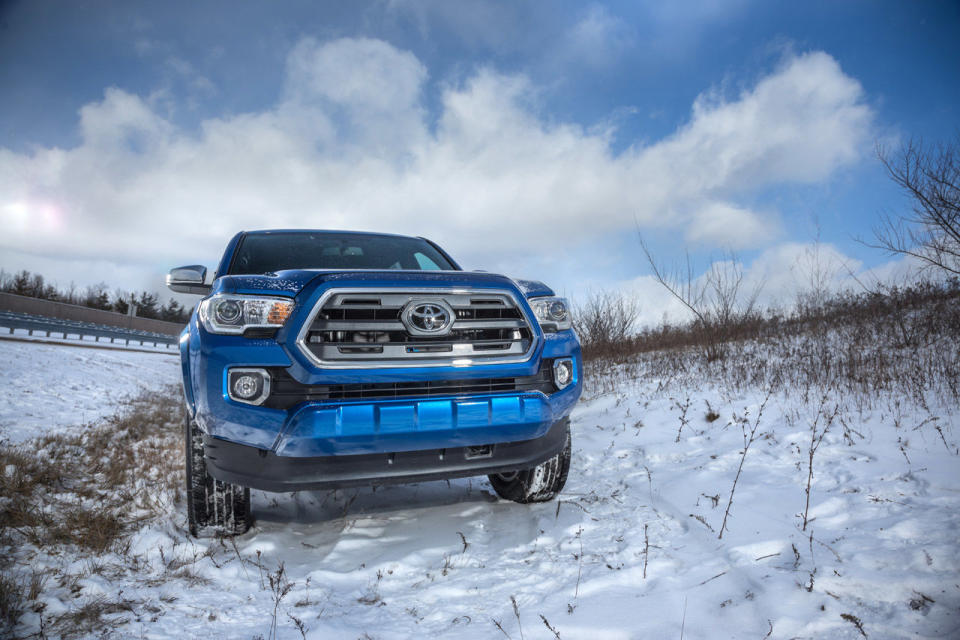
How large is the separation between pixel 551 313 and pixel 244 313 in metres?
1.53

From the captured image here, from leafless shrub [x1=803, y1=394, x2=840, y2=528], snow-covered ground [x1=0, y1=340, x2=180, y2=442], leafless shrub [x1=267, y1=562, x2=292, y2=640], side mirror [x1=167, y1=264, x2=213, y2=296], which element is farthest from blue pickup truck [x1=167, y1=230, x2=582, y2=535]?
snow-covered ground [x1=0, y1=340, x2=180, y2=442]

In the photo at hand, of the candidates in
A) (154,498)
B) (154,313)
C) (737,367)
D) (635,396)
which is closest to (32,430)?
(154,498)

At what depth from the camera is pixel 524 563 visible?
94.0 inches

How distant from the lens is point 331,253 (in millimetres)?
3607

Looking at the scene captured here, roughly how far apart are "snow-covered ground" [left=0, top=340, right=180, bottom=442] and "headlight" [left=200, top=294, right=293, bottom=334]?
4.41 meters

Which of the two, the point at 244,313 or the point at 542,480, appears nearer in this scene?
the point at 244,313

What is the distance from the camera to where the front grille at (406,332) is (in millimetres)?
2217

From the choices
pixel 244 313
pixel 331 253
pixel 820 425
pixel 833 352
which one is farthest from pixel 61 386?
pixel 833 352

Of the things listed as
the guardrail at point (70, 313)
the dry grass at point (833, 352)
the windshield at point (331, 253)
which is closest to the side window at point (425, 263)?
the windshield at point (331, 253)

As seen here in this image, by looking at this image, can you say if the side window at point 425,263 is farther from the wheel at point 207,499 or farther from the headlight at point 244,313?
the wheel at point 207,499

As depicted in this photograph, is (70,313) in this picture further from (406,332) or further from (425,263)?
(406,332)

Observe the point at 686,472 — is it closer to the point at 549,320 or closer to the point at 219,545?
the point at 549,320

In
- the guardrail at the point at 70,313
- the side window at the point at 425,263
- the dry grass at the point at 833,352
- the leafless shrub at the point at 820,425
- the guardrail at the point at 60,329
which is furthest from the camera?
the guardrail at the point at 70,313

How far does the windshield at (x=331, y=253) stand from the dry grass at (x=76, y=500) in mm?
1618
